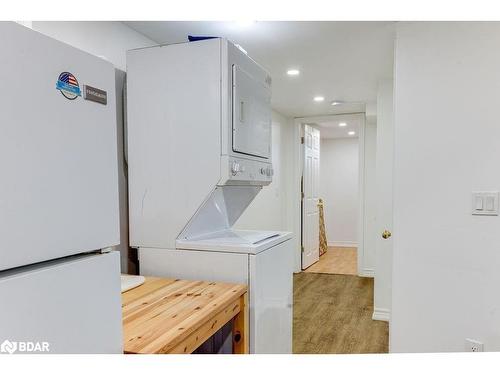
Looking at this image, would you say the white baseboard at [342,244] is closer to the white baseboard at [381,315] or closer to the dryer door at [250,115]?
the white baseboard at [381,315]

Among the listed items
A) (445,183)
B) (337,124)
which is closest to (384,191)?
(445,183)

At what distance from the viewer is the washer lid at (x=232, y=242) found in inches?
72.9

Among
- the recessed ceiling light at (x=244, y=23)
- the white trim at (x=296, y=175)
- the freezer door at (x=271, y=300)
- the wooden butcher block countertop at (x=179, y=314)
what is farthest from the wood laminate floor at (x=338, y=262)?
the recessed ceiling light at (x=244, y=23)

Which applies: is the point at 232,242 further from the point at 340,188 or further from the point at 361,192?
the point at 340,188

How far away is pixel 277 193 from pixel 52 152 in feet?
14.2

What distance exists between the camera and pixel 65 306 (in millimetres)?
765

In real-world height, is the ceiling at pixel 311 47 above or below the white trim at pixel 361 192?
above

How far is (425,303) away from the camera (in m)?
2.08

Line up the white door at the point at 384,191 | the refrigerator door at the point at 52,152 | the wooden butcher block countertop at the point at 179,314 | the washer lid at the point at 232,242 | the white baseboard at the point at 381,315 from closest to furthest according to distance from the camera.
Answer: the refrigerator door at the point at 52,152 < the wooden butcher block countertop at the point at 179,314 < the washer lid at the point at 232,242 < the white door at the point at 384,191 < the white baseboard at the point at 381,315

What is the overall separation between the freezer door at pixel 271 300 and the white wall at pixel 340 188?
5501 millimetres

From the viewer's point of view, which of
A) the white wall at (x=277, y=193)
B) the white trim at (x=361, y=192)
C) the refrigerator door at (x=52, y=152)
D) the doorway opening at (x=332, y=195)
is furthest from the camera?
the doorway opening at (x=332, y=195)

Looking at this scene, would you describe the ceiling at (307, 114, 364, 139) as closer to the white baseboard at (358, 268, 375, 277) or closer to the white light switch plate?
the white baseboard at (358, 268, 375, 277)
